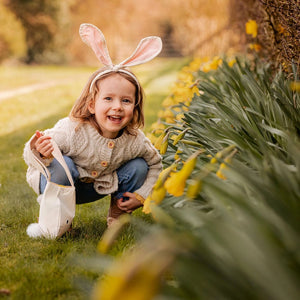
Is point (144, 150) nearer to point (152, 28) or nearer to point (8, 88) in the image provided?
point (8, 88)

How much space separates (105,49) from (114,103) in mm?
348

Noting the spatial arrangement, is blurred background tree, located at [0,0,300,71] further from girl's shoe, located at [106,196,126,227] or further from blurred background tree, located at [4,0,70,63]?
girl's shoe, located at [106,196,126,227]

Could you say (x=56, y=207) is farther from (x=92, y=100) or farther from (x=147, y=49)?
(x=147, y=49)

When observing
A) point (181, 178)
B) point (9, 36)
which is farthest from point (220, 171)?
point (9, 36)

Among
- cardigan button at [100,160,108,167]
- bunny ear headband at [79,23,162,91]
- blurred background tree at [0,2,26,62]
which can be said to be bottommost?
blurred background tree at [0,2,26,62]

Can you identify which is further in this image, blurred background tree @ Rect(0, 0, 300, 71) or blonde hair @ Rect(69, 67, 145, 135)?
blurred background tree @ Rect(0, 0, 300, 71)

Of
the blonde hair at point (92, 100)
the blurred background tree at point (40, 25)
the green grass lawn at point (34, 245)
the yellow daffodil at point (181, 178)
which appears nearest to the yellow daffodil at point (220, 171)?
the yellow daffodil at point (181, 178)

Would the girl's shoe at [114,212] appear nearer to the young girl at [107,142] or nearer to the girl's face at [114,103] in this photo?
the young girl at [107,142]

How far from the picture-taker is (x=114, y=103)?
230 cm

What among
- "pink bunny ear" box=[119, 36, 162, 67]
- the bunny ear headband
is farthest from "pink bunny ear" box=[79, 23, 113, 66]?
"pink bunny ear" box=[119, 36, 162, 67]

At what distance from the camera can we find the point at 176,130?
2.90 meters

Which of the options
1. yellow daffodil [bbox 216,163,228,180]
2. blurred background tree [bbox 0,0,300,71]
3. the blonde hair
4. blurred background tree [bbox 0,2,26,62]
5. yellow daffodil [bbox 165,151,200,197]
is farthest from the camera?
blurred background tree [bbox 0,2,26,62]

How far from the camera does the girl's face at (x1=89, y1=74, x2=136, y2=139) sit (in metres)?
2.31

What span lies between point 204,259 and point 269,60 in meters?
3.24
